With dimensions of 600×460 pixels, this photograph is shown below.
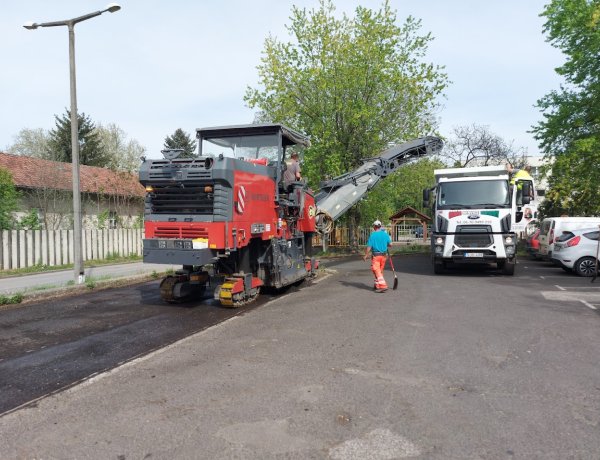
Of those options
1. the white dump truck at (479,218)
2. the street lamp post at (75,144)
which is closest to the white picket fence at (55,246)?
the street lamp post at (75,144)

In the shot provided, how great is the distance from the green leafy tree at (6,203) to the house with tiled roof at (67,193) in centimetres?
324

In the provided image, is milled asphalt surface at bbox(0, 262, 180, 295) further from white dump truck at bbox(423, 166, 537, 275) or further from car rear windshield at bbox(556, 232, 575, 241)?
car rear windshield at bbox(556, 232, 575, 241)

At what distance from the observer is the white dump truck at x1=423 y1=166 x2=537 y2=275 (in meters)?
13.2

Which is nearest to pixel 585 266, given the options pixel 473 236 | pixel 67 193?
pixel 473 236

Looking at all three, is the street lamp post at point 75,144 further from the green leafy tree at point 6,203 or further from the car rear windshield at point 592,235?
the car rear windshield at point 592,235

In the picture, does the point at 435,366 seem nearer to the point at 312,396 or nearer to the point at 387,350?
the point at 387,350

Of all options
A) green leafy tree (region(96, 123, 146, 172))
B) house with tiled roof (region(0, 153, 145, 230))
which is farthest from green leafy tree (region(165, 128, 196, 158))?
house with tiled roof (region(0, 153, 145, 230))

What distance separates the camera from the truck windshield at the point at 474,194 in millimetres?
13359

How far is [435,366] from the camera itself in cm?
522

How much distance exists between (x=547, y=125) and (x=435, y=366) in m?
22.1

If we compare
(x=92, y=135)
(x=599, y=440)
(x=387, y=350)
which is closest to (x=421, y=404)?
(x=599, y=440)

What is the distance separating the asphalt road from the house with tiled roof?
1671cm

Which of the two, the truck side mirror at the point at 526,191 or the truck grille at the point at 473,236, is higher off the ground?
the truck side mirror at the point at 526,191

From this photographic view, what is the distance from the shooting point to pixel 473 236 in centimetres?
1329
